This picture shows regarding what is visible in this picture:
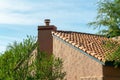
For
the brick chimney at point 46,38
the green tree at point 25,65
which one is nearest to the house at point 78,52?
the brick chimney at point 46,38

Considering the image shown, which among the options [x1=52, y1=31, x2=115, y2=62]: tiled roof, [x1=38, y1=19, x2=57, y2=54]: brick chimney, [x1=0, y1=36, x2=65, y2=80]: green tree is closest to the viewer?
[x1=0, y1=36, x2=65, y2=80]: green tree

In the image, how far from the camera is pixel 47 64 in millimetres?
23000

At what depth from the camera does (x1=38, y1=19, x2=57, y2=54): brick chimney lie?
27.9 meters

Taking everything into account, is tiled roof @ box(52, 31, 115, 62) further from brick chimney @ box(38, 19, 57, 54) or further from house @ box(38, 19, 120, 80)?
brick chimney @ box(38, 19, 57, 54)

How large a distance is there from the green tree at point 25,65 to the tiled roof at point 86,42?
2414 mm

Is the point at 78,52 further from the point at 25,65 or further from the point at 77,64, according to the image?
the point at 25,65

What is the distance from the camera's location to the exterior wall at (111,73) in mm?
22922

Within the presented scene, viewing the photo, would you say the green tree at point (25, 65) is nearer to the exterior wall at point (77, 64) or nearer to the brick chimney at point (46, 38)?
the exterior wall at point (77, 64)

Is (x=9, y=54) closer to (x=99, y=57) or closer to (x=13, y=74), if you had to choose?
(x=13, y=74)

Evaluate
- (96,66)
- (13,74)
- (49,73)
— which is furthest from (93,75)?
(13,74)

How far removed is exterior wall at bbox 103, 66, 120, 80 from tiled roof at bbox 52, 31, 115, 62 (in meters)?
0.73

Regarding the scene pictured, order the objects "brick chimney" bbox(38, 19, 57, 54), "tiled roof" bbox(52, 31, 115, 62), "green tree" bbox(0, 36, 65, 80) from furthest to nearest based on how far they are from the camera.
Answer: "brick chimney" bbox(38, 19, 57, 54) → "tiled roof" bbox(52, 31, 115, 62) → "green tree" bbox(0, 36, 65, 80)

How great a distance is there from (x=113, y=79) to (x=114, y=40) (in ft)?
11.7

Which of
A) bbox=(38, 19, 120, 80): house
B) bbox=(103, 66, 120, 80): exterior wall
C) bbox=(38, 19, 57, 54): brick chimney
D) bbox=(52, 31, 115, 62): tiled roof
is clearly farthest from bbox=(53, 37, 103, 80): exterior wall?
bbox=(38, 19, 57, 54): brick chimney
